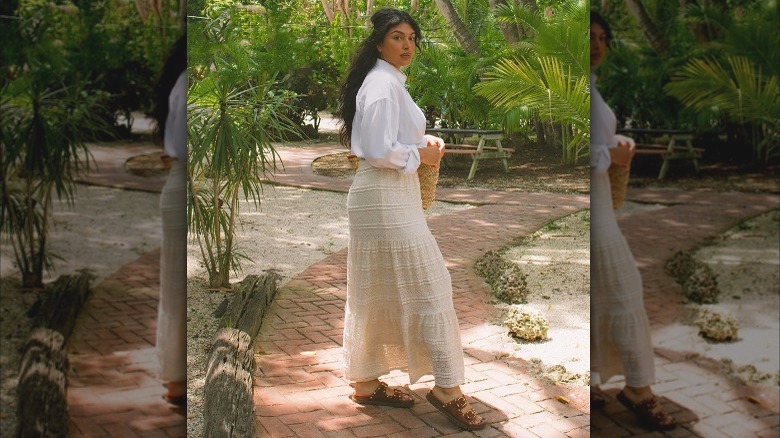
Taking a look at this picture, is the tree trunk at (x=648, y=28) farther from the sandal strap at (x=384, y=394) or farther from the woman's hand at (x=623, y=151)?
the sandal strap at (x=384, y=394)

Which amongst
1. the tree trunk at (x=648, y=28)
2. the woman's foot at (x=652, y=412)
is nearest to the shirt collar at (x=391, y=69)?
the tree trunk at (x=648, y=28)

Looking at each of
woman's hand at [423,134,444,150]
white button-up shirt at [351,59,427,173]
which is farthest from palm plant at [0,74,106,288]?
woman's hand at [423,134,444,150]

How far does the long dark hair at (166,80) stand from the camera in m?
2.48

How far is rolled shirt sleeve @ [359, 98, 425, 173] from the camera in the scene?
274 centimetres

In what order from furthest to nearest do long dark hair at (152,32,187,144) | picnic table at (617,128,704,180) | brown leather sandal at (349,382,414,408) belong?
brown leather sandal at (349,382,414,408)
long dark hair at (152,32,187,144)
picnic table at (617,128,704,180)

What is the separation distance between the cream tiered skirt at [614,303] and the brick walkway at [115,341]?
4.14 ft

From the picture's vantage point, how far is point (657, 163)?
Answer: 2107 millimetres

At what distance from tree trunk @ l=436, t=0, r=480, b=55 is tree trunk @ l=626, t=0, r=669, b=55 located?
86 cm

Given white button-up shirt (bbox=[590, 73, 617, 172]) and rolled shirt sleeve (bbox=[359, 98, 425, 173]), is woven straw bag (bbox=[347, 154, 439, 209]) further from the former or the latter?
white button-up shirt (bbox=[590, 73, 617, 172])

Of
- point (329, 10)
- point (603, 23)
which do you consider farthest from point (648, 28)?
point (329, 10)

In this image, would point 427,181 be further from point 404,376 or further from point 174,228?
point 174,228

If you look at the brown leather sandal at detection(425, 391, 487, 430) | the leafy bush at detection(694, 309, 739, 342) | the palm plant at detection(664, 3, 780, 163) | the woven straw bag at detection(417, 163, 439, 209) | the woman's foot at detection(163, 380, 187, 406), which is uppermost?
the palm plant at detection(664, 3, 780, 163)

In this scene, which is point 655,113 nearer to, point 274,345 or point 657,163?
point 657,163

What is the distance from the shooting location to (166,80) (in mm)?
2512
